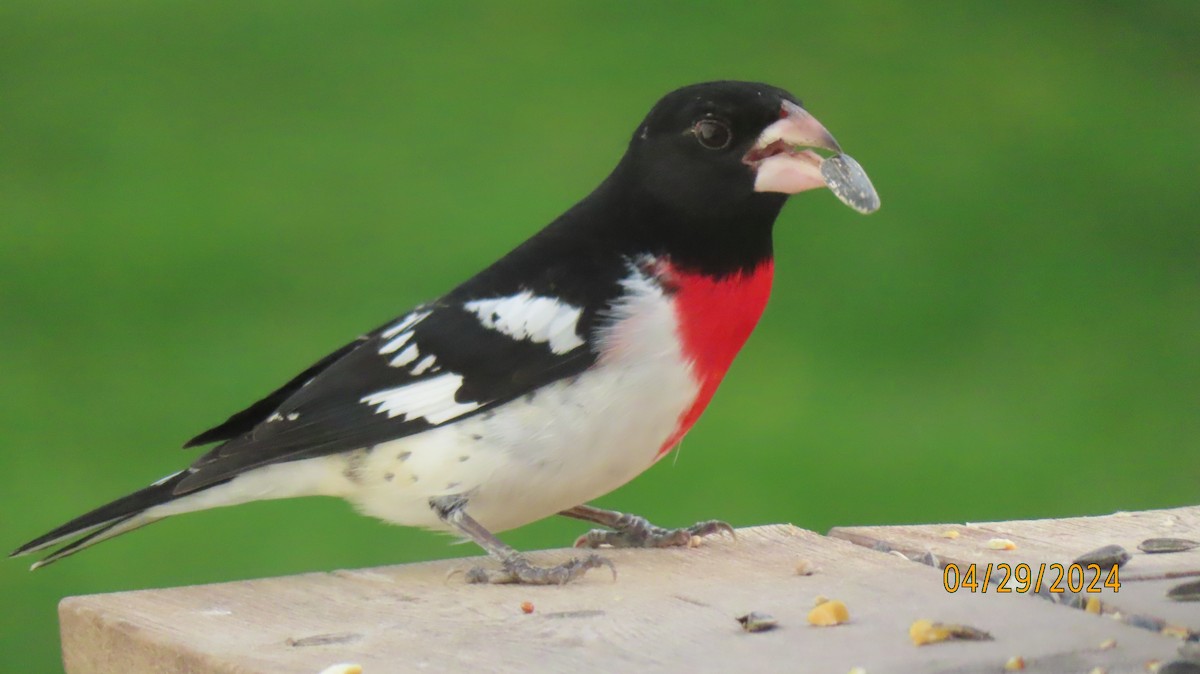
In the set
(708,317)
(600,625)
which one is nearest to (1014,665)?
(600,625)

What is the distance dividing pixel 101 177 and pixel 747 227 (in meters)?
6.62

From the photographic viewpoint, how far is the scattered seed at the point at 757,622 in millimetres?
3014

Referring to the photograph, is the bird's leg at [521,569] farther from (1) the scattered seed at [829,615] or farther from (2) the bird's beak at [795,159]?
(2) the bird's beak at [795,159]

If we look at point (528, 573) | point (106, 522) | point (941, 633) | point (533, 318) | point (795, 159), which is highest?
point (795, 159)

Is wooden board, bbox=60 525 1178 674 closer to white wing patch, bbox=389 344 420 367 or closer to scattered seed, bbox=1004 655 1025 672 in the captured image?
scattered seed, bbox=1004 655 1025 672

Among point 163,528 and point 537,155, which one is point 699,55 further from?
point 163,528

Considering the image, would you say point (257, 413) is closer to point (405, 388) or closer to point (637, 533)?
point (405, 388)

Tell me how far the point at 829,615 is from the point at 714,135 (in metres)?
1.22

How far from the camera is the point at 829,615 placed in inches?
120

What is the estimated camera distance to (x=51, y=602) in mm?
6922

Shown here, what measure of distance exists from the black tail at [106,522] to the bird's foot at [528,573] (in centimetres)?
72

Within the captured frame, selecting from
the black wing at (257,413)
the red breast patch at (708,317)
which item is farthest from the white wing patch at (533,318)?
the black wing at (257,413)

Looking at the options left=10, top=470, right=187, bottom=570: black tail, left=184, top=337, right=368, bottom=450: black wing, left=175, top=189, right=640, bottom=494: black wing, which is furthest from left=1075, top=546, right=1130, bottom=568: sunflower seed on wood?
left=10, top=470, right=187, bottom=570: black tail

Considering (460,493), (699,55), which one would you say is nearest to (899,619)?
(460,493)
